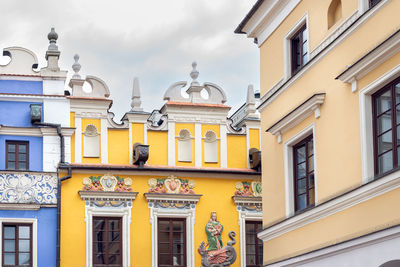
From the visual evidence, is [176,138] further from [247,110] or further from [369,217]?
[369,217]

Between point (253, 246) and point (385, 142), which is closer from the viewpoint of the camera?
point (385, 142)

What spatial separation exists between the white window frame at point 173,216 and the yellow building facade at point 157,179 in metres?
0.03

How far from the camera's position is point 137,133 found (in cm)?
2656

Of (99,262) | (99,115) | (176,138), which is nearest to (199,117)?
(176,138)

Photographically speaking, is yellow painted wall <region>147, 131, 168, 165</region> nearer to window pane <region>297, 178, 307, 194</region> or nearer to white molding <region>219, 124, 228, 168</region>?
white molding <region>219, 124, 228, 168</region>

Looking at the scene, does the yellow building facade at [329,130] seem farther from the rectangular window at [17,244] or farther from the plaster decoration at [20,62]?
the rectangular window at [17,244]

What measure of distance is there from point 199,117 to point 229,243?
3.70 m

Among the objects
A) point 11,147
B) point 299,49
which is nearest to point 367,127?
point 299,49

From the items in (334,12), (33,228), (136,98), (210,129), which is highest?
(136,98)

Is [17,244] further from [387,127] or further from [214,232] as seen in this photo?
[387,127]

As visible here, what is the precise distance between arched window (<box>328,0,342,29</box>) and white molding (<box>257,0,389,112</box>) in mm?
493

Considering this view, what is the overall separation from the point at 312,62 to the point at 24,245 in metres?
11.5

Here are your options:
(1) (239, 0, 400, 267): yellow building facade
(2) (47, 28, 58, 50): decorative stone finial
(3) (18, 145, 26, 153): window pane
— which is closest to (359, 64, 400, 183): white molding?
(1) (239, 0, 400, 267): yellow building facade

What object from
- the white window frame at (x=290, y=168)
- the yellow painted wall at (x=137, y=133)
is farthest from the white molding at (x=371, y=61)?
the yellow painted wall at (x=137, y=133)
